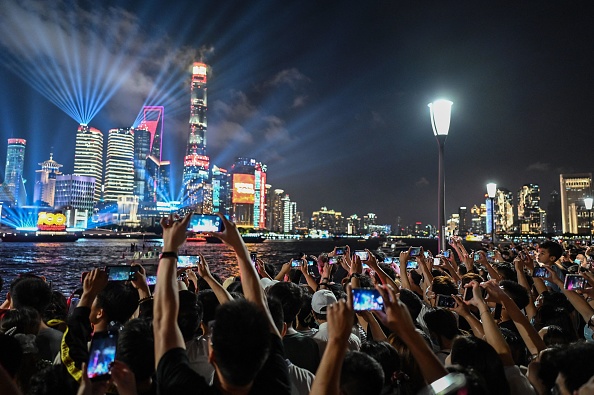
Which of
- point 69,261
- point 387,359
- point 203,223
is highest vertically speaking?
point 203,223

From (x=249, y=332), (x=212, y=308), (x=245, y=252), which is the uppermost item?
(x=245, y=252)

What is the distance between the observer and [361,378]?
240cm

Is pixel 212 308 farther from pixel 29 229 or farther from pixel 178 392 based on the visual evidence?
pixel 29 229

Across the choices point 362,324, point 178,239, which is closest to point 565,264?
point 362,324

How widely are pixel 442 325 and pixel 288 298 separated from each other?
1516mm

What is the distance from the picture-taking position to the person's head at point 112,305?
3.86m

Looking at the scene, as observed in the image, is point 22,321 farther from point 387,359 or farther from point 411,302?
point 411,302

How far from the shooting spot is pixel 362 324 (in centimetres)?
523

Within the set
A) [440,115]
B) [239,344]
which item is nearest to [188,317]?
[239,344]

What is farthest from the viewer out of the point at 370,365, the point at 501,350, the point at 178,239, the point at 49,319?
the point at 49,319

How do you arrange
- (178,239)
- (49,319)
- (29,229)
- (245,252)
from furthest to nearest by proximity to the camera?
(29,229), (49,319), (245,252), (178,239)

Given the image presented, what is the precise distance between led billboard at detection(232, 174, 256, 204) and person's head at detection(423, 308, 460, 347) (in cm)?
16467

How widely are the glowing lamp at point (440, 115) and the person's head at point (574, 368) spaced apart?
35.5ft

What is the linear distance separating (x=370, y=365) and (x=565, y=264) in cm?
1002
